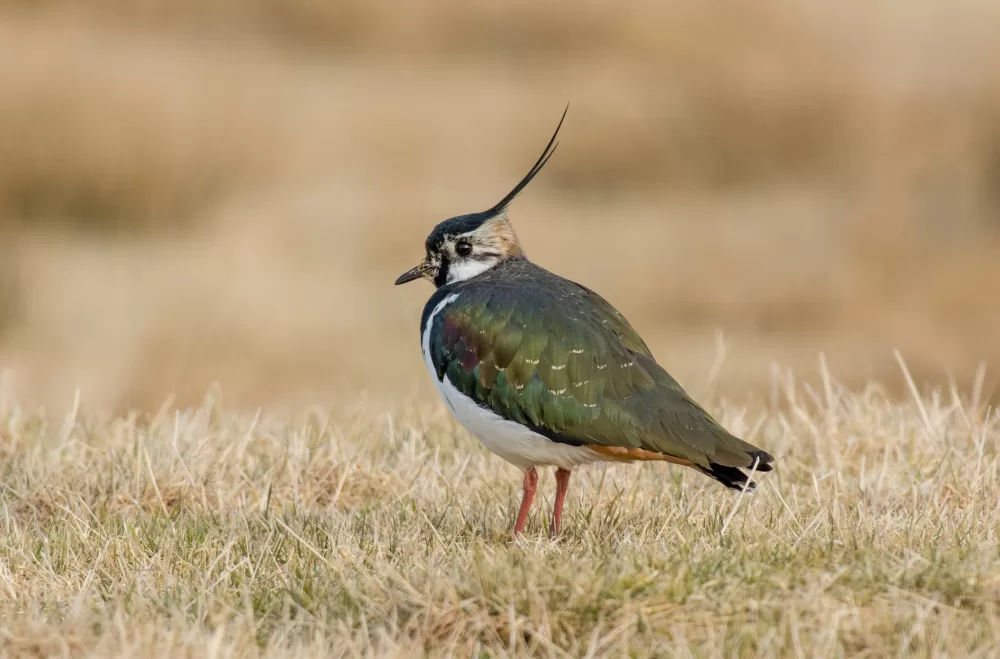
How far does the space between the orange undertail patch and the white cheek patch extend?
1.11m

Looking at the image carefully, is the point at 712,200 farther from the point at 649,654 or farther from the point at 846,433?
the point at 649,654

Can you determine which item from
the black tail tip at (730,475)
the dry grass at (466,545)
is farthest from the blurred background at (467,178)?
the black tail tip at (730,475)

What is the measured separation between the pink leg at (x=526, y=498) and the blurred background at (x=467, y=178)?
6167 mm

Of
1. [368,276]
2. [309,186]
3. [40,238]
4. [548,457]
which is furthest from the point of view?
[309,186]

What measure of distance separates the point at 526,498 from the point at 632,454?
42 cm

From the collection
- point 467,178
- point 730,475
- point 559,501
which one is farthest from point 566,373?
point 467,178

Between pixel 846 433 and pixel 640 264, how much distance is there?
394 inches

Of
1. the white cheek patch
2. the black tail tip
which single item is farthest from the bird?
the white cheek patch

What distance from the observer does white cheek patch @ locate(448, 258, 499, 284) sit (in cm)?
509

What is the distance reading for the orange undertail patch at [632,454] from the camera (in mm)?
4151

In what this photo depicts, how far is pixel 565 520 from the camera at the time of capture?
14.9 feet

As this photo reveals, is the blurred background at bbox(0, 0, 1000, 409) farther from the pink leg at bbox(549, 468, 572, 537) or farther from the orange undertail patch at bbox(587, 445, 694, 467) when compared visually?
the orange undertail patch at bbox(587, 445, 694, 467)

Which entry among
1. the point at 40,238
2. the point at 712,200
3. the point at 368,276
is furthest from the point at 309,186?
the point at 712,200

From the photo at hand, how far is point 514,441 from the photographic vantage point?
430 cm
